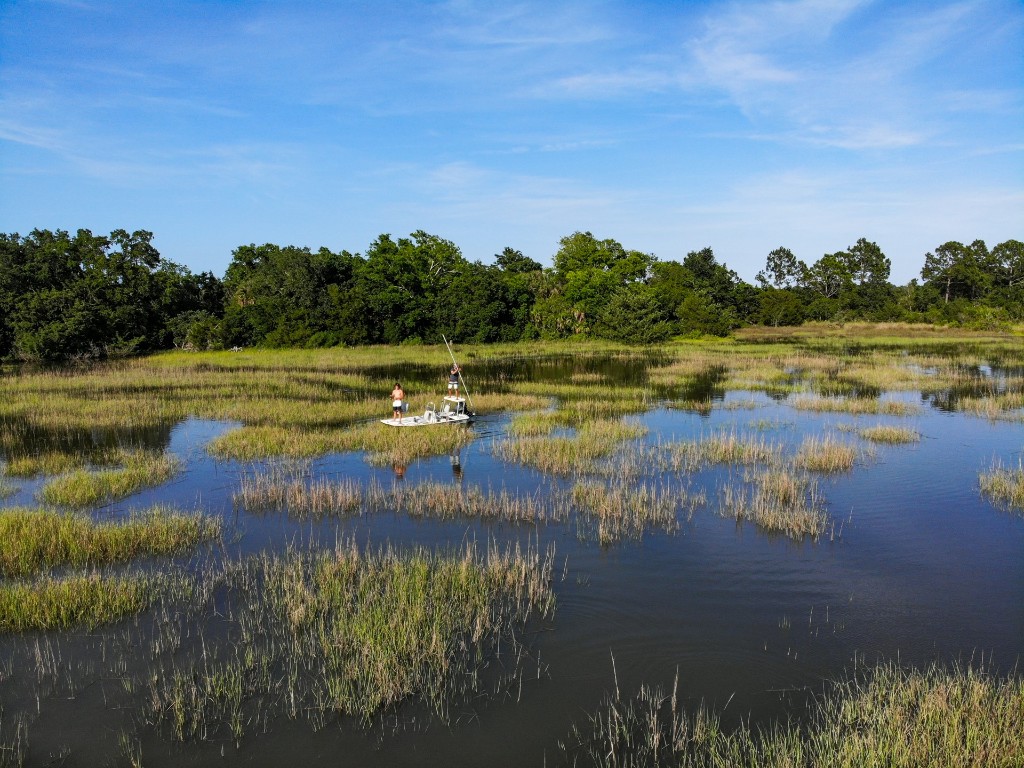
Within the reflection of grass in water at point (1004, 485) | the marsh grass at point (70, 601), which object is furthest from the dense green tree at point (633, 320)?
the marsh grass at point (70, 601)

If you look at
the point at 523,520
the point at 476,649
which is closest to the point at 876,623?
the point at 476,649

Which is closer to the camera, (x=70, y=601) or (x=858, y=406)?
(x=70, y=601)

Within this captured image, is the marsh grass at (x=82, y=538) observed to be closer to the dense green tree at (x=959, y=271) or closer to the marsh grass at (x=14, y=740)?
the marsh grass at (x=14, y=740)

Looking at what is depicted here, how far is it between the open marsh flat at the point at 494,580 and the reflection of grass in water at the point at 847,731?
13 centimetres

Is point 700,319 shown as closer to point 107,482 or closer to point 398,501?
point 398,501

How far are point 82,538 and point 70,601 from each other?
292 centimetres

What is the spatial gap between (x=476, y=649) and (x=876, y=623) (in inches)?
239

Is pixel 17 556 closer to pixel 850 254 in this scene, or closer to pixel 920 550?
pixel 920 550

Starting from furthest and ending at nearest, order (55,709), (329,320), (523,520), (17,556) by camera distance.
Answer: (329,320)
(523,520)
(17,556)
(55,709)

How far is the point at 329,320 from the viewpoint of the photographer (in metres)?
66.7

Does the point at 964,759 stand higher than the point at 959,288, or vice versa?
the point at 959,288

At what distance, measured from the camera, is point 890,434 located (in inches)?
920

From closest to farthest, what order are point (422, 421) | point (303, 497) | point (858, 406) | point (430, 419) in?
point (303, 497), point (422, 421), point (430, 419), point (858, 406)

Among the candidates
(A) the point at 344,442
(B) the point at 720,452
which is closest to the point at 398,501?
(A) the point at 344,442
